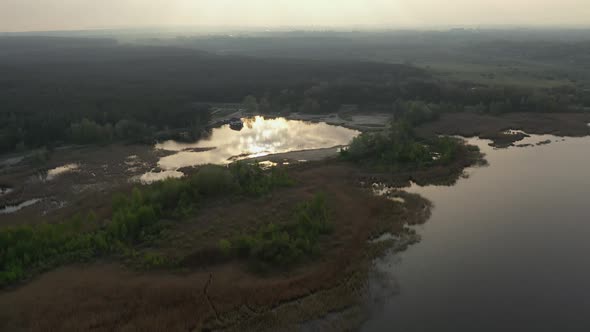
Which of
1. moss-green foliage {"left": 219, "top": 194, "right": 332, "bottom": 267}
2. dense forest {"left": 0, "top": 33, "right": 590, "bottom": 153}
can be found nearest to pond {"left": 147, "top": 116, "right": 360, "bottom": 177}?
dense forest {"left": 0, "top": 33, "right": 590, "bottom": 153}

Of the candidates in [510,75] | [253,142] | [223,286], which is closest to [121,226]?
[223,286]

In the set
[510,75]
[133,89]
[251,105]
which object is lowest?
[251,105]

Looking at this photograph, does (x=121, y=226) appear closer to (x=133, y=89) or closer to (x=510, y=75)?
(x=133, y=89)

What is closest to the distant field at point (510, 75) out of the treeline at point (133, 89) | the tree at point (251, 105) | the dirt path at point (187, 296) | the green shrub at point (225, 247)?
the treeline at point (133, 89)

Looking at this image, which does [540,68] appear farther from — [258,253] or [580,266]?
[258,253]

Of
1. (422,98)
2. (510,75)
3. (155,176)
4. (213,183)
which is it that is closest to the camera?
(213,183)

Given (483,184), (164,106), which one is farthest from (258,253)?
(164,106)

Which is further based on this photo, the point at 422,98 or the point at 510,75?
the point at 510,75

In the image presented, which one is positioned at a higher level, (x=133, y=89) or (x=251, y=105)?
(x=133, y=89)

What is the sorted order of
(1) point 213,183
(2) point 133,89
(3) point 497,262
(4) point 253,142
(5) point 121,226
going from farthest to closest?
1. (2) point 133,89
2. (4) point 253,142
3. (1) point 213,183
4. (5) point 121,226
5. (3) point 497,262
